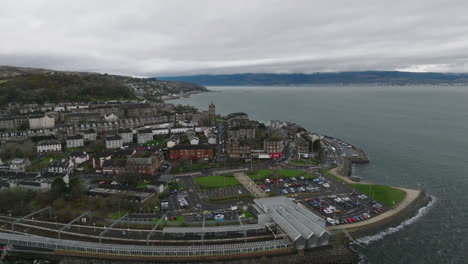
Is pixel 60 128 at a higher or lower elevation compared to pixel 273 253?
higher

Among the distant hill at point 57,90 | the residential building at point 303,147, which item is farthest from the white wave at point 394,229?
the distant hill at point 57,90

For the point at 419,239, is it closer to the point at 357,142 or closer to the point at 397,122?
the point at 357,142

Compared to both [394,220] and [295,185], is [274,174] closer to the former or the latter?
[295,185]

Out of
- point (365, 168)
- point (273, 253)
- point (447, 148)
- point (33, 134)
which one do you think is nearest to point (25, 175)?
point (33, 134)

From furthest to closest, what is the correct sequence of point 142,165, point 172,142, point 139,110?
1. point 139,110
2. point 172,142
3. point 142,165

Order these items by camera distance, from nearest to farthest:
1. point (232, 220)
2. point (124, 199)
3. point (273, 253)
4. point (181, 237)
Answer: point (273, 253) → point (181, 237) → point (232, 220) → point (124, 199)

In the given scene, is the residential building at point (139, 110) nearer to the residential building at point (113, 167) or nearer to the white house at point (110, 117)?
the white house at point (110, 117)

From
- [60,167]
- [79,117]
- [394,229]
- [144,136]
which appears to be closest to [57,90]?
[79,117]
